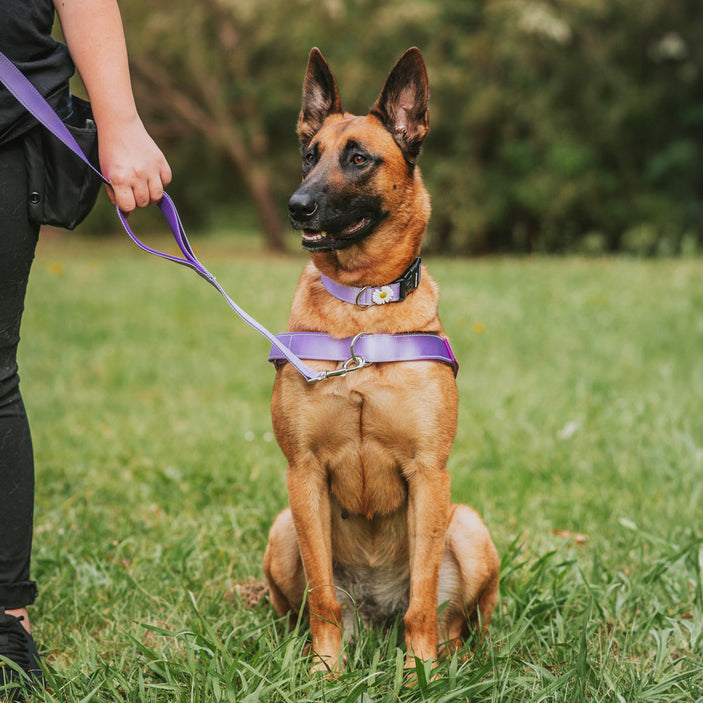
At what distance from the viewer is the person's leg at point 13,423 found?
1982 mm

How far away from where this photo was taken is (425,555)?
7.53 feet

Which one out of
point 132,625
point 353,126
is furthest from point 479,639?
point 353,126

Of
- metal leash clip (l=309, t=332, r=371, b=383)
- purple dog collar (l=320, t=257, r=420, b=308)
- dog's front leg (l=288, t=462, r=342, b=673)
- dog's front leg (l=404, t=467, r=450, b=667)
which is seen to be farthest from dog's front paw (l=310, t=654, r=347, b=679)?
purple dog collar (l=320, t=257, r=420, b=308)

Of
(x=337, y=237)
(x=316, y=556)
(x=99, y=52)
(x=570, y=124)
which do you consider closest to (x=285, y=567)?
(x=316, y=556)

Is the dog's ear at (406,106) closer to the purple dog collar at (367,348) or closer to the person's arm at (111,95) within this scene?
the purple dog collar at (367,348)

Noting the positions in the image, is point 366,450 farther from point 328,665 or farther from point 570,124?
point 570,124

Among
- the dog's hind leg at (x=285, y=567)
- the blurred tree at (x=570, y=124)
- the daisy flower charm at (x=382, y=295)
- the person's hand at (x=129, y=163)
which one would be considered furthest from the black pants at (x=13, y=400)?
the blurred tree at (x=570, y=124)

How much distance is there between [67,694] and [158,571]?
2.92ft

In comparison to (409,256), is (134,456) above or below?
below

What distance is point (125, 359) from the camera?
6668 mm

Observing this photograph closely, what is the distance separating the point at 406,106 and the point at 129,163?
3.19ft

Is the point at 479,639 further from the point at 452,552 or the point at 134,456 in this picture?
the point at 134,456

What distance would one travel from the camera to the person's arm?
1976mm

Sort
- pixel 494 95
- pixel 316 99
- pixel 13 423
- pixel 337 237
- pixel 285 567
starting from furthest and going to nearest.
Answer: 1. pixel 494 95
2. pixel 316 99
3. pixel 285 567
4. pixel 337 237
5. pixel 13 423
